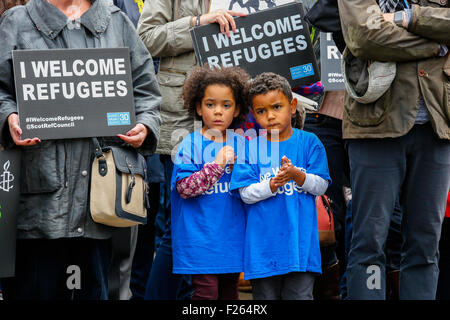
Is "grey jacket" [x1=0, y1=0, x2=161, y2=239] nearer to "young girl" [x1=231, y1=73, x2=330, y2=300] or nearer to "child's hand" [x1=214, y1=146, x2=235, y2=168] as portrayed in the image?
"child's hand" [x1=214, y1=146, x2=235, y2=168]

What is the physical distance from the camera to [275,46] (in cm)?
485

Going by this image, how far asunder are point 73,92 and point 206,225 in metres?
1.04

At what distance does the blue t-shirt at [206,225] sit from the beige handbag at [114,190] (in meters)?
0.44

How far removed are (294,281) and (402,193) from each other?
2.57 feet

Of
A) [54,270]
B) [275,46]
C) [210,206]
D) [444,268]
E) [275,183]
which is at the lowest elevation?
[444,268]

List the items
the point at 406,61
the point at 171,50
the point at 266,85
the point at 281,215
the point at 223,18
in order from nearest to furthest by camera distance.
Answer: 1. the point at 406,61
2. the point at 281,215
3. the point at 266,85
4. the point at 223,18
5. the point at 171,50

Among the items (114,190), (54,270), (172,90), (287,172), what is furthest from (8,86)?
(287,172)

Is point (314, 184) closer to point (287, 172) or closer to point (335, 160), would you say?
point (287, 172)

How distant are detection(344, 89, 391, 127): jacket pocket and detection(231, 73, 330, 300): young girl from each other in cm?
32

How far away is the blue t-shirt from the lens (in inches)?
172

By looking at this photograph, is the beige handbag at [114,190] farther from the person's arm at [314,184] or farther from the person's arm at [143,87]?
the person's arm at [314,184]

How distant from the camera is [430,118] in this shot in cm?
416
